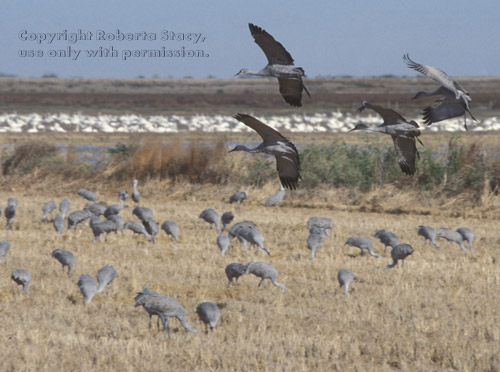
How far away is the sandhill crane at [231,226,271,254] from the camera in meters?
11.4

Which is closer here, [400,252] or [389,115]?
[389,115]

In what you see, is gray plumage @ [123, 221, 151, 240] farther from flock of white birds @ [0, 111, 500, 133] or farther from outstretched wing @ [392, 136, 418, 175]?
flock of white birds @ [0, 111, 500, 133]

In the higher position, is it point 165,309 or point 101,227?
point 165,309

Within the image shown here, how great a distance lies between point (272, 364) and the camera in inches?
251

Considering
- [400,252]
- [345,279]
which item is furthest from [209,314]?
[400,252]

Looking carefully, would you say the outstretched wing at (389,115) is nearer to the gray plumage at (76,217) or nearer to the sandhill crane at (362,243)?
the sandhill crane at (362,243)

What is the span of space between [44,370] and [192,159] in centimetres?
1327

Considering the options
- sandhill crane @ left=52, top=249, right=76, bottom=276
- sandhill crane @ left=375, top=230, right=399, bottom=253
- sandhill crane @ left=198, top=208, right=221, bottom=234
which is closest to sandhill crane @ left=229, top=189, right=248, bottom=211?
sandhill crane @ left=198, top=208, right=221, bottom=234

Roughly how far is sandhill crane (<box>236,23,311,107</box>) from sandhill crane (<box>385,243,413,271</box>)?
6.15 metres

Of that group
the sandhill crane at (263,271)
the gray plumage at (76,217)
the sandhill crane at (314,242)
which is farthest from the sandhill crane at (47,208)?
the sandhill crane at (263,271)

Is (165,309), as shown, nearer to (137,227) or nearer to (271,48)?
(271,48)

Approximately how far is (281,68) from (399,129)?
30.1 inches

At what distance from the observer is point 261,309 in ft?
27.0

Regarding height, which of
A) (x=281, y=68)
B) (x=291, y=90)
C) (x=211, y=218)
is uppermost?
(x=281, y=68)
